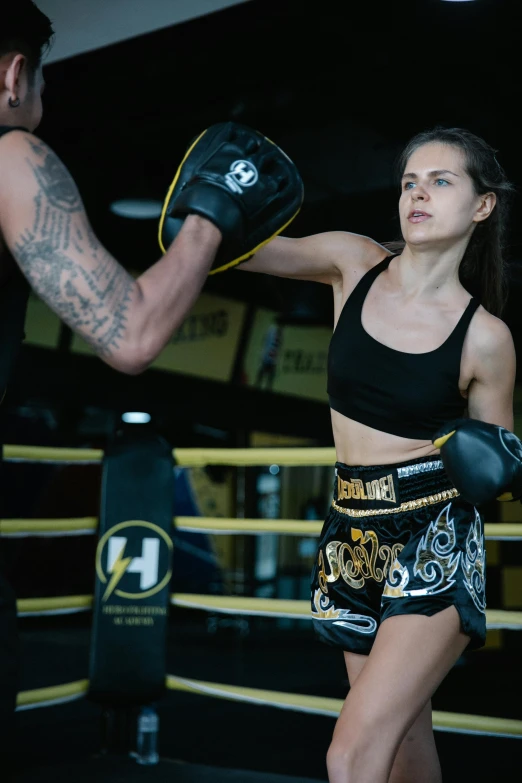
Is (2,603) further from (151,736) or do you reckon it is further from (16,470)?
(16,470)

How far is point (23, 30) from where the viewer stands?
48.3 inches

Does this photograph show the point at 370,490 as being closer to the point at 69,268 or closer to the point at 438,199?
the point at 438,199

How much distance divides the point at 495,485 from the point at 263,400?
6606 mm

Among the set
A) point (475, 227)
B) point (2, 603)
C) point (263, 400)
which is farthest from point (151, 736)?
point (263, 400)

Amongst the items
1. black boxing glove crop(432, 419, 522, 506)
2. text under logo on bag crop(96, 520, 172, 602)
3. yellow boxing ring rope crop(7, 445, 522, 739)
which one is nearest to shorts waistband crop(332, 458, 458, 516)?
black boxing glove crop(432, 419, 522, 506)

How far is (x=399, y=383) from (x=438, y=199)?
37 cm

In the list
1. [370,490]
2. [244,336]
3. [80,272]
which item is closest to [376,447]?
[370,490]

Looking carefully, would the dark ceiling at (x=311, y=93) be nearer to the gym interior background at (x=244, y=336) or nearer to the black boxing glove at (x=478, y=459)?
the gym interior background at (x=244, y=336)

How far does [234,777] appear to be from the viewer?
2387 mm

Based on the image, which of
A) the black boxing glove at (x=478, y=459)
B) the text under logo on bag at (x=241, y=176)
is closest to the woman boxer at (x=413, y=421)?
the black boxing glove at (x=478, y=459)

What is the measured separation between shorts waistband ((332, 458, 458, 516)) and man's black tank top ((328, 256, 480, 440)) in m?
0.06

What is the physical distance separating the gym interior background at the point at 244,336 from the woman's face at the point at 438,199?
252mm

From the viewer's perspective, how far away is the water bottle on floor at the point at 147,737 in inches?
98.6

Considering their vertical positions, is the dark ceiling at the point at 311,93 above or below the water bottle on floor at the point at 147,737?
above
